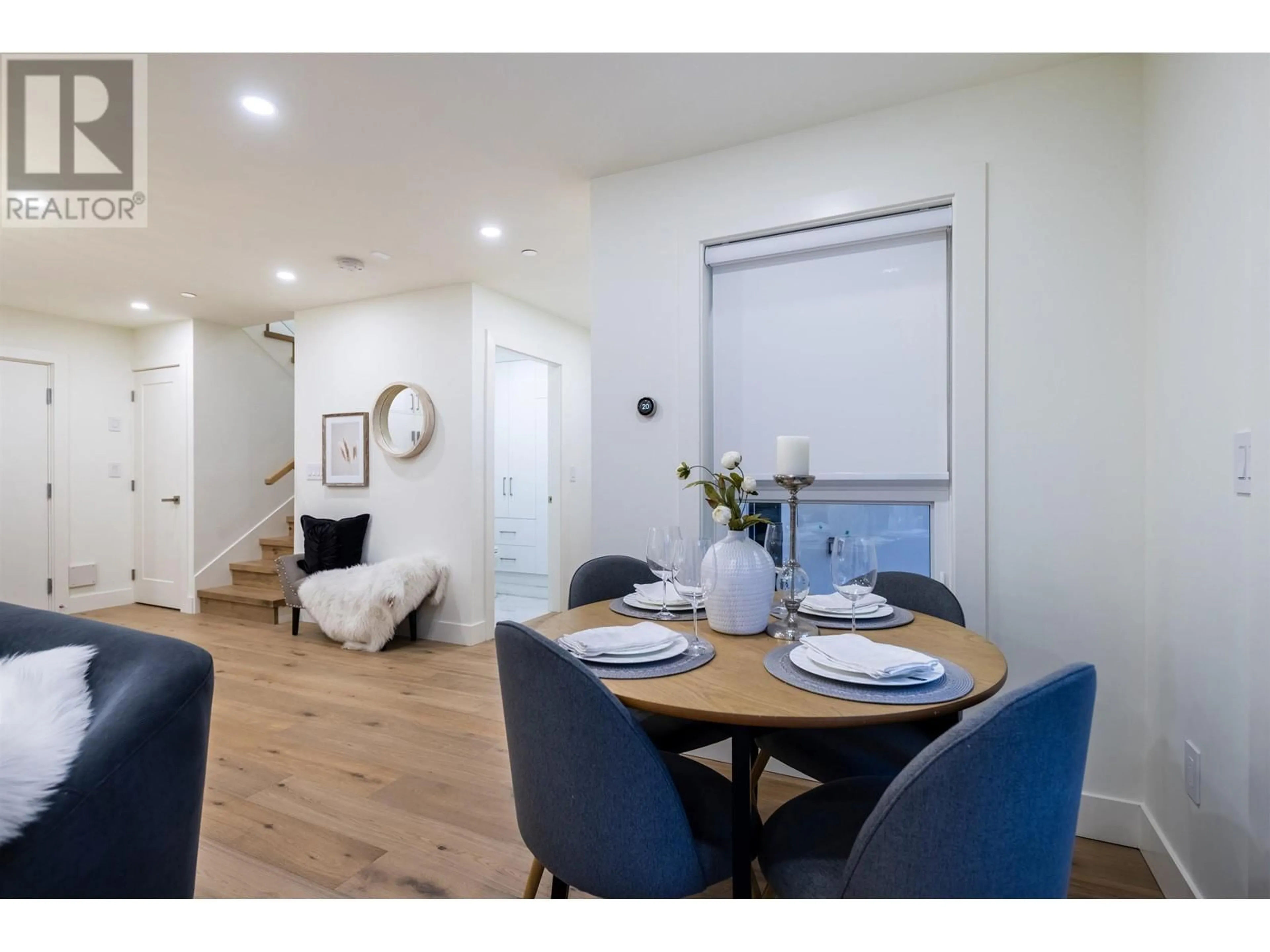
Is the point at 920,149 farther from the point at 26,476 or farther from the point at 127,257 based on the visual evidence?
the point at 26,476

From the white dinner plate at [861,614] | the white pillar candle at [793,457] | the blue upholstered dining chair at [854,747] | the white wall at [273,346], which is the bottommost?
the blue upholstered dining chair at [854,747]

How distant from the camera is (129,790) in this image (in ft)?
3.11

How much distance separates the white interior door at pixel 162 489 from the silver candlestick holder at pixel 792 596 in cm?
538

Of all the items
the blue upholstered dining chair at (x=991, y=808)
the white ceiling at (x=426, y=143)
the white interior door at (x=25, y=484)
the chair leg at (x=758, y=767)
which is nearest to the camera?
the blue upholstered dining chair at (x=991, y=808)

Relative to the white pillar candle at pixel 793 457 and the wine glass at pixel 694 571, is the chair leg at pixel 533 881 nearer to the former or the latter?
the wine glass at pixel 694 571

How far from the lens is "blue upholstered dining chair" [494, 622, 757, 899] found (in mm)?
1036

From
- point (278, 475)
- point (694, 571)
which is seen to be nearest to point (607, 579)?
point (694, 571)

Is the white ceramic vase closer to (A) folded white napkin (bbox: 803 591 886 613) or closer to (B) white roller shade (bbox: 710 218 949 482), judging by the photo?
(A) folded white napkin (bbox: 803 591 886 613)

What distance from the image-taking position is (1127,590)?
1.91 metres

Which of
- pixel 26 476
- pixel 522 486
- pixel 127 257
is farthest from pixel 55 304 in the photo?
pixel 522 486

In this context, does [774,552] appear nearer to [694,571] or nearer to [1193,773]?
[694,571]


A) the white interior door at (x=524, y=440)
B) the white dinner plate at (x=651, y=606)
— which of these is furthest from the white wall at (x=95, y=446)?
the white dinner plate at (x=651, y=606)

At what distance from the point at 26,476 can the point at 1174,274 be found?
6.91 meters

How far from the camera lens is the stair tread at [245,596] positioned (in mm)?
4816
